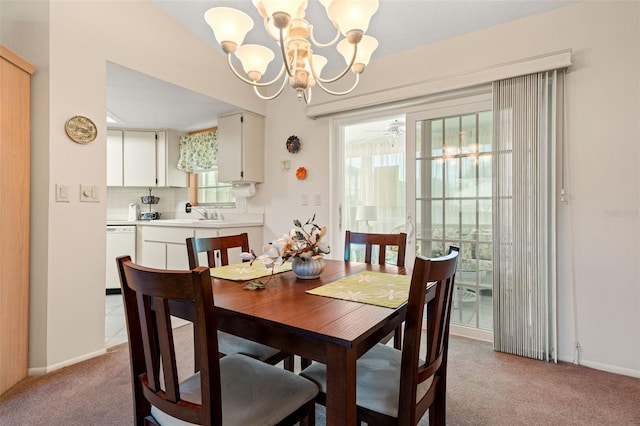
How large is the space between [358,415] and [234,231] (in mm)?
2529

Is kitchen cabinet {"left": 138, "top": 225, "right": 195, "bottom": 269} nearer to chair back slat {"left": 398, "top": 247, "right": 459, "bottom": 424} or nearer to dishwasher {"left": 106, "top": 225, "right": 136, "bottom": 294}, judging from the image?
dishwasher {"left": 106, "top": 225, "right": 136, "bottom": 294}

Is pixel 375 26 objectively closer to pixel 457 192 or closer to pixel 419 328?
pixel 457 192

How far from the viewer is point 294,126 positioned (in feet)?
11.4

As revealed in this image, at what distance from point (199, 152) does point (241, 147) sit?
1052 millimetres

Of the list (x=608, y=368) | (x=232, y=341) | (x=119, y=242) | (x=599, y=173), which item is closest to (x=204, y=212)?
(x=119, y=242)

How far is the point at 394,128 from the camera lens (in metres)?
4.23

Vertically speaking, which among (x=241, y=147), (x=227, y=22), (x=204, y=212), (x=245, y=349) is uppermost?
(x=227, y=22)

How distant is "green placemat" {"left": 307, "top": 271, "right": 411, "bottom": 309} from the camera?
118 cm

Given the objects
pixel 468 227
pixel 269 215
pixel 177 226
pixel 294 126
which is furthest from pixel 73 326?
pixel 468 227

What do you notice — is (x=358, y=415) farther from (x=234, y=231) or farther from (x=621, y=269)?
(x=234, y=231)

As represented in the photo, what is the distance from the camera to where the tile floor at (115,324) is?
252 cm

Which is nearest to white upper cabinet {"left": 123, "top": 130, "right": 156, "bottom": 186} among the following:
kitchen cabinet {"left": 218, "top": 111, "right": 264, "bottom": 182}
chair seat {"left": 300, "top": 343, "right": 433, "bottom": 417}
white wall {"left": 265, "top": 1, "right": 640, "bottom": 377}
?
kitchen cabinet {"left": 218, "top": 111, "right": 264, "bottom": 182}

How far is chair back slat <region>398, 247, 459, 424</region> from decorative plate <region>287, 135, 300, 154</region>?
250 cm

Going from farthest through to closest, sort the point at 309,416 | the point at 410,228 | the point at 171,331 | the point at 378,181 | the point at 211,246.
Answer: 1. the point at 378,181
2. the point at 410,228
3. the point at 211,246
4. the point at 309,416
5. the point at 171,331
